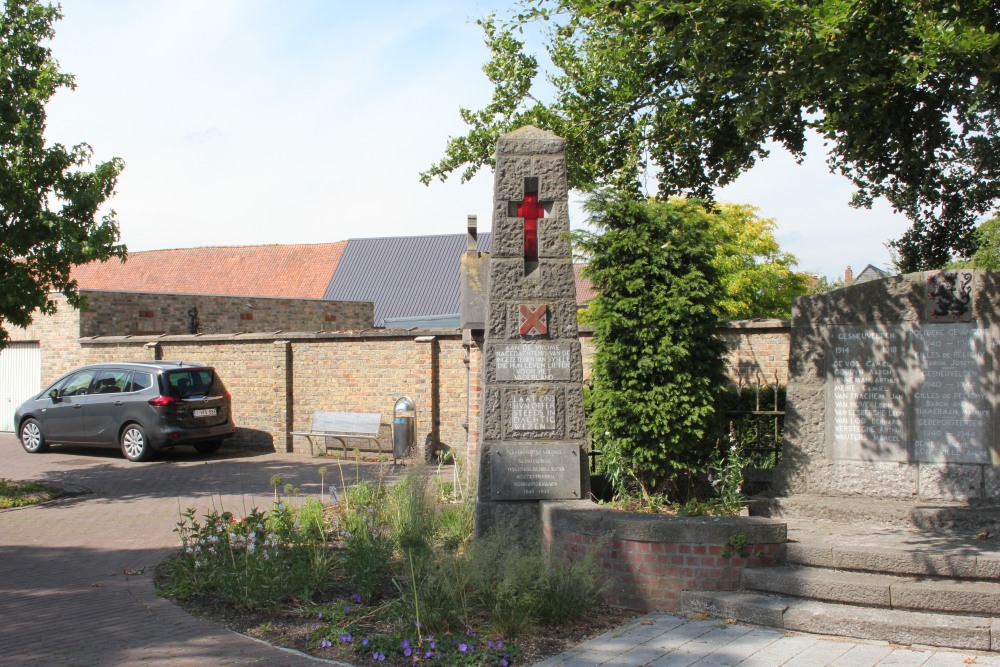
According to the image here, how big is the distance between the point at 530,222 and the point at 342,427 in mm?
9791

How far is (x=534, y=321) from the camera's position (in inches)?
316

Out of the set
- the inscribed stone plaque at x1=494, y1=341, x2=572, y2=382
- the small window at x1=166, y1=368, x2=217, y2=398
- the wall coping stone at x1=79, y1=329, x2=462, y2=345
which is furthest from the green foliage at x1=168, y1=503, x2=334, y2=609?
the small window at x1=166, y1=368, x2=217, y2=398

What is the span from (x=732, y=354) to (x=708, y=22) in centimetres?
667

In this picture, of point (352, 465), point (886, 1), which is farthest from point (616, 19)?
point (352, 465)

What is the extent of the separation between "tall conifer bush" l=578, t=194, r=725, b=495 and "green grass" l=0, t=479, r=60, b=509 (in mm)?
7668

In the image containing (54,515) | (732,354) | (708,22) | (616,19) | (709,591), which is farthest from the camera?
(732,354)

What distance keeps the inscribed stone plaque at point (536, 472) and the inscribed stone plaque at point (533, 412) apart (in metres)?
0.17

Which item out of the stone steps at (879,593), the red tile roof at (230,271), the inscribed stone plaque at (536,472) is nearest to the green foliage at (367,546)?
the inscribed stone plaque at (536,472)

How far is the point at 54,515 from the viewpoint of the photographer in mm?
10969

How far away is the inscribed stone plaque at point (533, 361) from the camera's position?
798cm

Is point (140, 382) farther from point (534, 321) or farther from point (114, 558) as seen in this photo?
point (534, 321)

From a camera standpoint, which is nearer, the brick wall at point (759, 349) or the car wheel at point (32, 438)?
the brick wall at point (759, 349)

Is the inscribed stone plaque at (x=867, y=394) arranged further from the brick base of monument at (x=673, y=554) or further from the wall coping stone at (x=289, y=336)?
the wall coping stone at (x=289, y=336)

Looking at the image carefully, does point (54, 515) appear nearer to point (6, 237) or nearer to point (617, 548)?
point (6, 237)
